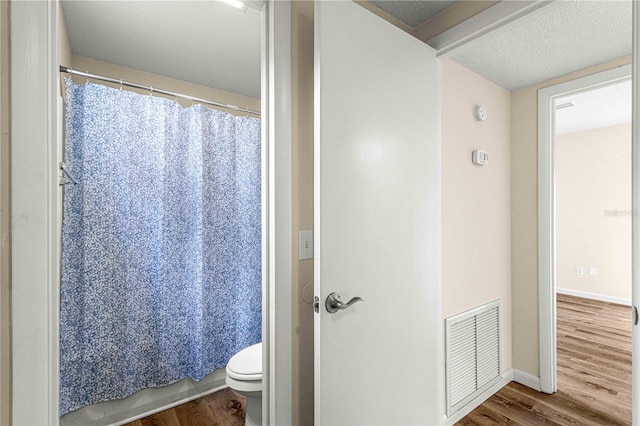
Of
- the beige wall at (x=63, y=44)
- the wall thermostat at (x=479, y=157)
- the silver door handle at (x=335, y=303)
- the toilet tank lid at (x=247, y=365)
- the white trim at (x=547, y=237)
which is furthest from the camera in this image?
the white trim at (x=547, y=237)

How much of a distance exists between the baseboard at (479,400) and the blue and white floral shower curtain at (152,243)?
1.41m

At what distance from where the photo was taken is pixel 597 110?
139 inches

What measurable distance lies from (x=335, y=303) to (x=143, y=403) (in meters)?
1.70

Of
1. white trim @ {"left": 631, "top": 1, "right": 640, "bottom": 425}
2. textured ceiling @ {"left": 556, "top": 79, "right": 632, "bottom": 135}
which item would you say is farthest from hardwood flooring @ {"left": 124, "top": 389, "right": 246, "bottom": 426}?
textured ceiling @ {"left": 556, "top": 79, "right": 632, "bottom": 135}

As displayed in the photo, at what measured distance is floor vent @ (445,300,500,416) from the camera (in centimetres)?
199

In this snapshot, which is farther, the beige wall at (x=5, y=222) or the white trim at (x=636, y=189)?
the white trim at (x=636, y=189)

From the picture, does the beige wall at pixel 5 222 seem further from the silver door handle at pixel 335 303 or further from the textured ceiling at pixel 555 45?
the textured ceiling at pixel 555 45

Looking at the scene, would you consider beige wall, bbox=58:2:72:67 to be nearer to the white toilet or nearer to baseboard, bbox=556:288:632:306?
the white toilet

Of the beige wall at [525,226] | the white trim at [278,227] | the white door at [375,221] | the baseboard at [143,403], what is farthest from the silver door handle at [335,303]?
the beige wall at [525,226]

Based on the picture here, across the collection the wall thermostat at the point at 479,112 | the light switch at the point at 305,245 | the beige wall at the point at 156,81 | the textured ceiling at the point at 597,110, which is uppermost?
the textured ceiling at the point at 597,110

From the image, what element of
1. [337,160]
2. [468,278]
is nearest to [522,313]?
[468,278]

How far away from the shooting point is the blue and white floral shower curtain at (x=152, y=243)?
1.76 metres

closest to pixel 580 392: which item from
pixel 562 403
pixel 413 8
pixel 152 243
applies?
pixel 562 403

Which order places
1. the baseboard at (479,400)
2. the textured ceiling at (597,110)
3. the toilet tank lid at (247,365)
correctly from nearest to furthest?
1. the toilet tank lid at (247,365)
2. the baseboard at (479,400)
3. the textured ceiling at (597,110)
